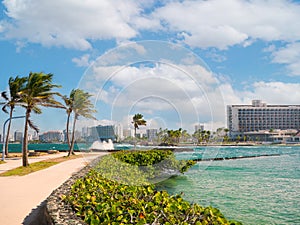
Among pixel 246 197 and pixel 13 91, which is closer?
pixel 246 197

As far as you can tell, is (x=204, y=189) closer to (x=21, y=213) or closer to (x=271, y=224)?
(x=271, y=224)

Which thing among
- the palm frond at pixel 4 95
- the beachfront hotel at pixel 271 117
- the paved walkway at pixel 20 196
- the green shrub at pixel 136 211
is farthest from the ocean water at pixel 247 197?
the beachfront hotel at pixel 271 117

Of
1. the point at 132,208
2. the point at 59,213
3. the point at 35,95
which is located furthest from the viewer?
the point at 35,95

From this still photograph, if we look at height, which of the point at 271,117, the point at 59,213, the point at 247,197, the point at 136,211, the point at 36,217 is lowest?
the point at 247,197

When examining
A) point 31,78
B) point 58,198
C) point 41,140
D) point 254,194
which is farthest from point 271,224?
point 41,140

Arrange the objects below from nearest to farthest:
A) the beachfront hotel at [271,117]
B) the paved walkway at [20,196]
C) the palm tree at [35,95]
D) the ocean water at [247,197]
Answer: the paved walkway at [20,196] < the ocean water at [247,197] < the palm tree at [35,95] < the beachfront hotel at [271,117]

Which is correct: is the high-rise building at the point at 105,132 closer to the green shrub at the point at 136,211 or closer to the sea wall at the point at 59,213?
the sea wall at the point at 59,213

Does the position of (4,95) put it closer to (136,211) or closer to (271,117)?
(136,211)

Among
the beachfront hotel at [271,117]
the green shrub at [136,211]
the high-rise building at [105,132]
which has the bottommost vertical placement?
the green shrub at [136,211]

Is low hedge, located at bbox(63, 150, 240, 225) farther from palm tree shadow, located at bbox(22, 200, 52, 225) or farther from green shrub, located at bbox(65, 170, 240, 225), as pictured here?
palm tree shadow, located at bbox(22, 200, 52, 225)

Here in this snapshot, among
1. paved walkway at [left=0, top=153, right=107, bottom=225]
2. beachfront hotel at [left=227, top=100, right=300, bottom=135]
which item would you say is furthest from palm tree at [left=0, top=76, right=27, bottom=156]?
beachfront hotel at [left=227, top=100, right=300, bottom=135]

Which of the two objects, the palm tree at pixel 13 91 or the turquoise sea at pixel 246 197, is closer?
the turquoise sea at pixel 246 197

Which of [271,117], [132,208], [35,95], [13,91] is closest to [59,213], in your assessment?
[132,208]

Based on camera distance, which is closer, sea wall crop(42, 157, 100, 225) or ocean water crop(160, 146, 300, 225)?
sea wall crop(42, 157, 100, 225)
